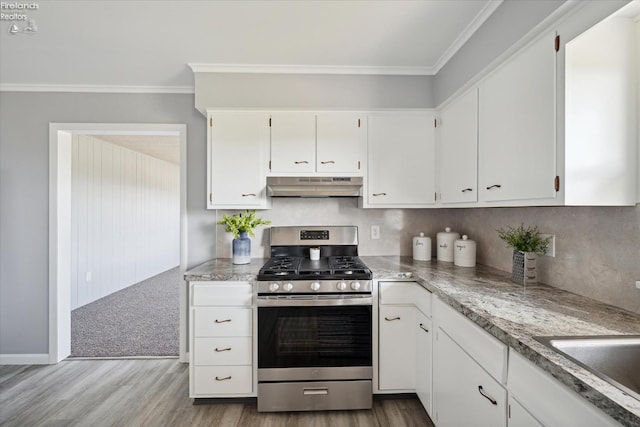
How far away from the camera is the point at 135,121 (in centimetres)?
282

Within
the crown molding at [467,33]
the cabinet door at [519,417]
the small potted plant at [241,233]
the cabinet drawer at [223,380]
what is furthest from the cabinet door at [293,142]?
the cabinet door at [519,417]

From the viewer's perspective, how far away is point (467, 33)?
6.46 feet

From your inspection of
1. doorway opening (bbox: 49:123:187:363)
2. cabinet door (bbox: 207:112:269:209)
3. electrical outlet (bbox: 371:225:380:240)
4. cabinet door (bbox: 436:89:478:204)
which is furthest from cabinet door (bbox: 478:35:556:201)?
doorway opening (bbox: 49:123:187:363)

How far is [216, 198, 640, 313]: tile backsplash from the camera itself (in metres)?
1.32

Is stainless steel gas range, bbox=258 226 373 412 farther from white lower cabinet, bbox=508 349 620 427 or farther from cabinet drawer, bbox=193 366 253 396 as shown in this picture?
white lower cabinet, bbox=508 349 620 427

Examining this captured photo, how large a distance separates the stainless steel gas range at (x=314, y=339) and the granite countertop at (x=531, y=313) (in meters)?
0.22

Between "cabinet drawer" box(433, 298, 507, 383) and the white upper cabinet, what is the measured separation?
1.29 m

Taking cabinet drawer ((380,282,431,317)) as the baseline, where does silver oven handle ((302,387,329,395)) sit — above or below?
below

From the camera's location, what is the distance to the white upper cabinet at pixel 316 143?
2.45m

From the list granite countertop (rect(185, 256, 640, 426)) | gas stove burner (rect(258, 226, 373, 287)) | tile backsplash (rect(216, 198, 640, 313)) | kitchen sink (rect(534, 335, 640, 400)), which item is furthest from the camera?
gas stove burner (rect(258, 226, 373, 287))

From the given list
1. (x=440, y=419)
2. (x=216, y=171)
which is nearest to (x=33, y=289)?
(x=216, y=171)

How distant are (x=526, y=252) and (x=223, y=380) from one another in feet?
6.75

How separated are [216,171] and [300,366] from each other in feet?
5.15

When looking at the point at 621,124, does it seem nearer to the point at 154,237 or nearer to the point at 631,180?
the point at 631,180
